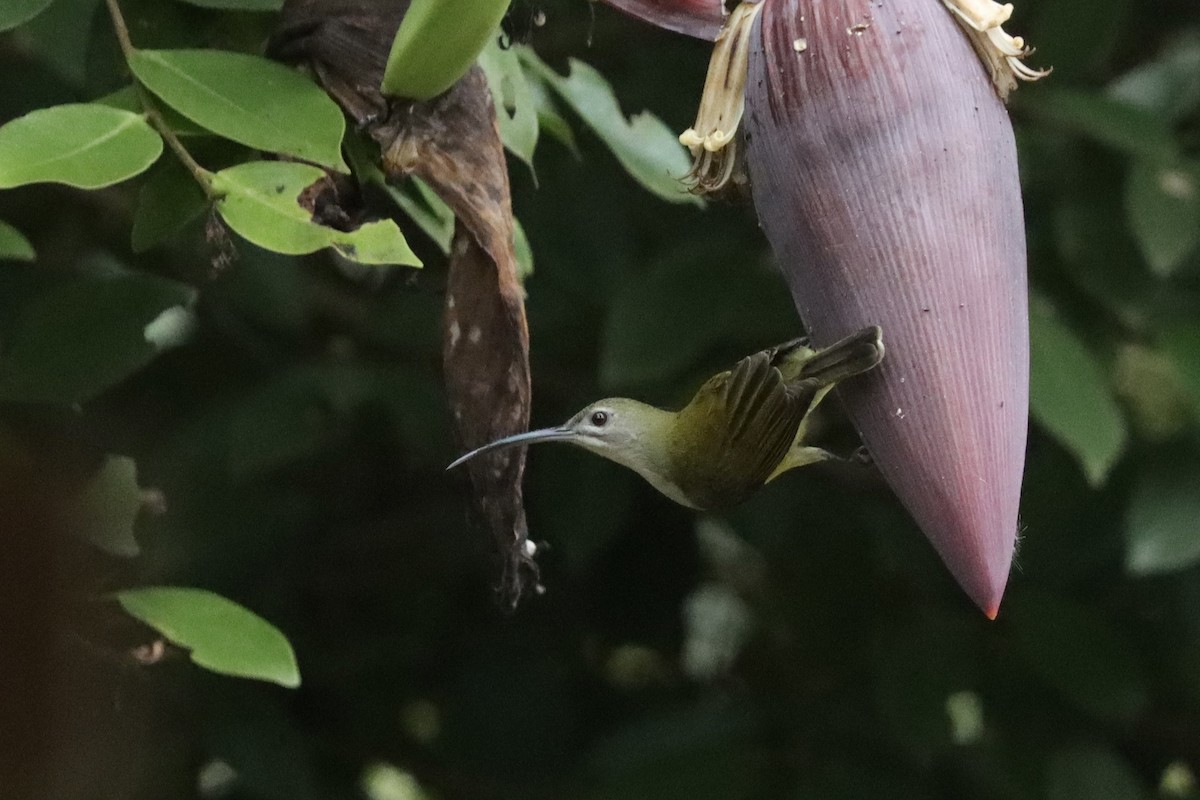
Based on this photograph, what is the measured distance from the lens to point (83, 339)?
69cm

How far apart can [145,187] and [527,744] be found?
0.87m

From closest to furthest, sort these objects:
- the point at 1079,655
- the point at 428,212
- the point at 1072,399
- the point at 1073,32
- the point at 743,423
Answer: the point at 743,423, the point at 428,212, the point at 1072,399, the point at 1073,32, the point at 1079,655

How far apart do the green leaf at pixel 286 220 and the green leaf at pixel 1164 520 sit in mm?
637

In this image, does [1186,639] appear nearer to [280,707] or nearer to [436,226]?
[280,707]

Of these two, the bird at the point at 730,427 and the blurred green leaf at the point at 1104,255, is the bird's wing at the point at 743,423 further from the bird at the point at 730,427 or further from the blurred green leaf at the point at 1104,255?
the blurred green leaf at the point at 1104,255

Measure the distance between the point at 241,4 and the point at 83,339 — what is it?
21 centimetres

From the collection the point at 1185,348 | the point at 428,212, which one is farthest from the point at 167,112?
the point at 1185,348

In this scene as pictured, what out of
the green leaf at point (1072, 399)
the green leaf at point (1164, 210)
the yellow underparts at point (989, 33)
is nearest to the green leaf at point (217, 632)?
the yellow underparts at point (989, 33)

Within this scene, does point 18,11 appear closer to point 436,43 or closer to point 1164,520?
point 436,43

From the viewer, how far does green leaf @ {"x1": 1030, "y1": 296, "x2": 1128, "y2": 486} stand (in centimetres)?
89

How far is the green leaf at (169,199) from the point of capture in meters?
0.52

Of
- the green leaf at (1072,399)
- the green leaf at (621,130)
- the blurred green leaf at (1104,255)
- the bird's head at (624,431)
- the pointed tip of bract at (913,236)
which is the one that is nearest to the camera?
the pointed tip of bract at (913,236)

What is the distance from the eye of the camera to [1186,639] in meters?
1.16

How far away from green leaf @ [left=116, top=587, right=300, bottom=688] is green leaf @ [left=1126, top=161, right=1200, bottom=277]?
62 centimetres
